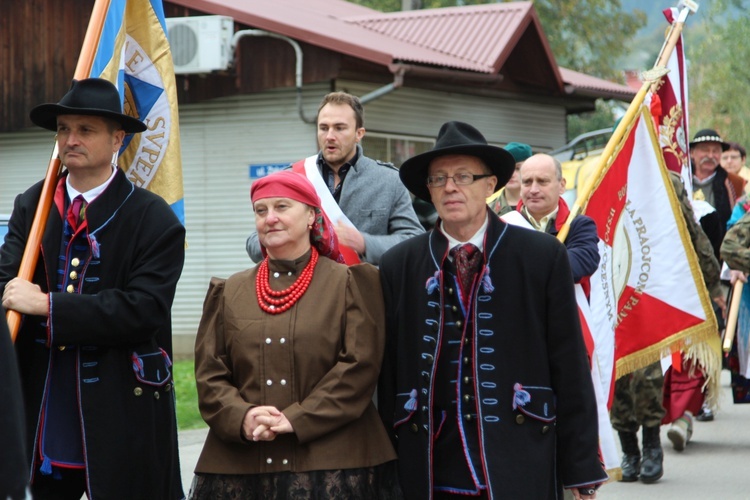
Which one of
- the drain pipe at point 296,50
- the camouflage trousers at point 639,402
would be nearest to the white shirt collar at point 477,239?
the camouflage trousers at point 639,402

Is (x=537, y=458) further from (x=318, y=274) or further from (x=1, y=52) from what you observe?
(x=1, y=52)

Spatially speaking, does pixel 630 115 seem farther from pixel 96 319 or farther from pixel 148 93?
pixel 96 319

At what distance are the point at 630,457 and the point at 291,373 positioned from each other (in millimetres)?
4439

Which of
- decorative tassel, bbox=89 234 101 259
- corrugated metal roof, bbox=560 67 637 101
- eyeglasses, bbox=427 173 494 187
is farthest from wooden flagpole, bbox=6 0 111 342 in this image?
corrugated metal roof, bbox=560 67 637 101

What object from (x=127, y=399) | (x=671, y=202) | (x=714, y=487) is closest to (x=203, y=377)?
(x=127, y=399)

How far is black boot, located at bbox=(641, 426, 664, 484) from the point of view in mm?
8250

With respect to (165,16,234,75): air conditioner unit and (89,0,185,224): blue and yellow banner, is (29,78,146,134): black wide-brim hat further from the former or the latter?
(165,16,234,75): air conditioner unit

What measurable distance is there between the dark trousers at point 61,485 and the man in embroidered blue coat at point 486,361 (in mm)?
1219

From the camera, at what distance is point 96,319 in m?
4.51

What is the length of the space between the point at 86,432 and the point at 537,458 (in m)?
1.63

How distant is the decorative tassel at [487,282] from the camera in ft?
14.8

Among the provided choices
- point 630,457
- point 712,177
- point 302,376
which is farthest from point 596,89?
point 302,376

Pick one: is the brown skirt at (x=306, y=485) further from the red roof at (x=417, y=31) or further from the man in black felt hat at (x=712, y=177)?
the red roof at (x=417, y=31)

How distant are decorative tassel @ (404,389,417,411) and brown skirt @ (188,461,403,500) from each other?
0.78ft
